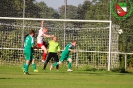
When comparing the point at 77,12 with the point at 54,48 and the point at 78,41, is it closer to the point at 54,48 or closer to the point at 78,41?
the point at 78,41

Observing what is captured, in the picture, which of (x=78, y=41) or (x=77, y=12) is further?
(x=77, y=12)

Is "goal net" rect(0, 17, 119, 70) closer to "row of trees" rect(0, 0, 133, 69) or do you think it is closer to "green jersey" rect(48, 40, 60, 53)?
"row of trees" rect(0, 0, 133, 69)

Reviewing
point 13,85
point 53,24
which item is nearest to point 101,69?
point 53,24

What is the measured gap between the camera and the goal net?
3266 cm

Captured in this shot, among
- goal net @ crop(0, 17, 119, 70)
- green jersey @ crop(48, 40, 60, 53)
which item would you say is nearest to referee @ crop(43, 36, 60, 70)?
green jersey @ crop(48, 40, 60, 53)

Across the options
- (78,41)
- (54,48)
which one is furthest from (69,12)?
(54,48)

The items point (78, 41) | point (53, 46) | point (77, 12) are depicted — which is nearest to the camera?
point (53, 46)

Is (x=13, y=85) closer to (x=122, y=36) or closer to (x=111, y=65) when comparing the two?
(x=111, y=65)

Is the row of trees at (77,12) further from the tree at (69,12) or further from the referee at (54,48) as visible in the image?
the referee at (54,48)

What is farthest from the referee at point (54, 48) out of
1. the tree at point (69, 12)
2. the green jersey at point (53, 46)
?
the tree at point (69, 12)

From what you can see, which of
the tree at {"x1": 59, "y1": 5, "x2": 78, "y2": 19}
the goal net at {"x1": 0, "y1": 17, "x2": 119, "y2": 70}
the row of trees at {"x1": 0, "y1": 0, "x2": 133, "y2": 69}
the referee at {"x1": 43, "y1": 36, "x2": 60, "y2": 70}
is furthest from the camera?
the row of trees at {"x1": 0, "y1": 0, "x2": 133, "y2": 69}

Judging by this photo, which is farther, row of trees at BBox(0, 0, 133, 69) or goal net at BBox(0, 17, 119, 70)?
row of trees at BBox(0, 0, 133, 69)

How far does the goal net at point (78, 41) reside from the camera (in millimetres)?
32656

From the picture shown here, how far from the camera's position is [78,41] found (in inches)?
1318
